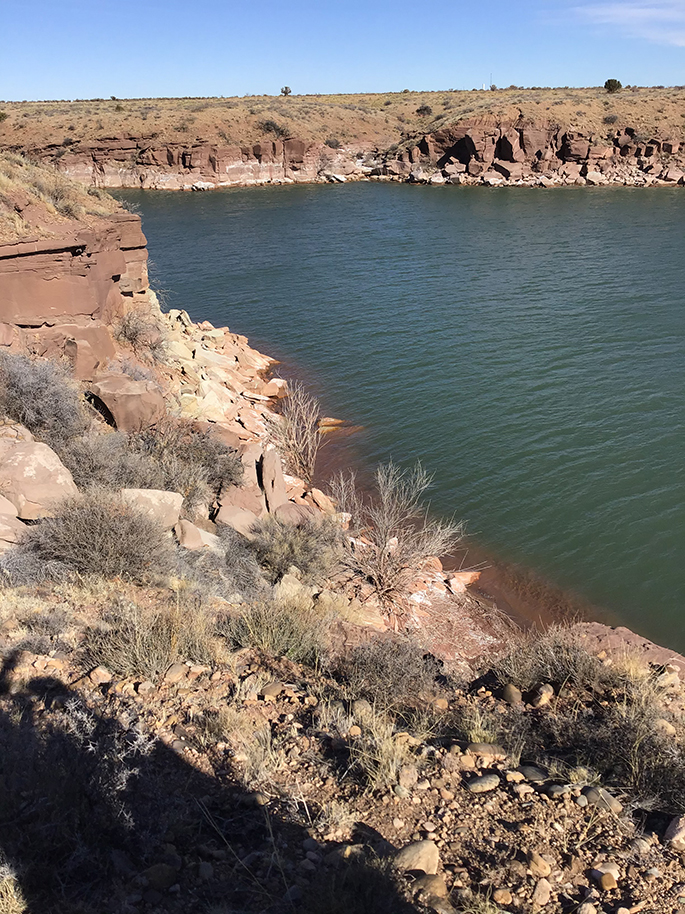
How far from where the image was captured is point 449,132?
54625 mm

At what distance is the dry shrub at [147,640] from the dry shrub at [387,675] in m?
1.21

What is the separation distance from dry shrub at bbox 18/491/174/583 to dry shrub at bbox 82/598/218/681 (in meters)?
0.76

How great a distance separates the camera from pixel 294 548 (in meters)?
8.96

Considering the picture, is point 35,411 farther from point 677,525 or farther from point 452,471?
point 677,525

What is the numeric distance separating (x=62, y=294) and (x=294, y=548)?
6.67 meters

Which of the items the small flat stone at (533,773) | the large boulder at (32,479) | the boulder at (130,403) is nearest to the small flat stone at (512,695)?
the small flat stone at (533,773)

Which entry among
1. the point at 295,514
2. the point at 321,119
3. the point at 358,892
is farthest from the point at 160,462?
the point at 321,119

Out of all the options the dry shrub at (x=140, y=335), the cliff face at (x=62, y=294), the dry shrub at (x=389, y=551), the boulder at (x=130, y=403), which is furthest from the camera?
the dry shrub at (x=140, y=335)

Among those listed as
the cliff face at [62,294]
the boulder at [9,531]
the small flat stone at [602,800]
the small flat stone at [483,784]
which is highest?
the cliff face at [62,294]

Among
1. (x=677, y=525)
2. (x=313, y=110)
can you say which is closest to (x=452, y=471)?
(x=677, y=525)

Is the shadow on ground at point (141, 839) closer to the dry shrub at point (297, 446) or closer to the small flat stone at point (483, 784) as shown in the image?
the small flat stone at point (483, 784)

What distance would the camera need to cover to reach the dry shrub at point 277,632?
6.11 meters

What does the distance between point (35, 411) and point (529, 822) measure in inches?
327

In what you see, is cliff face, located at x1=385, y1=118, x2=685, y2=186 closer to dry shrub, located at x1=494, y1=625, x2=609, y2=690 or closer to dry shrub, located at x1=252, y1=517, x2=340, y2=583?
dry shrub, located at x1=252, y1=517, x2=340, y2=583
